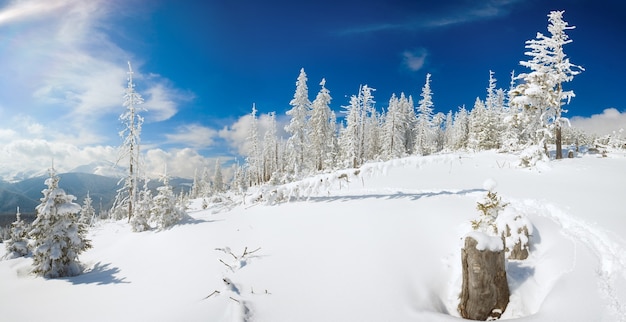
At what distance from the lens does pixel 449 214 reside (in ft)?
33.3

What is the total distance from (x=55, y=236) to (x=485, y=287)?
579 inches

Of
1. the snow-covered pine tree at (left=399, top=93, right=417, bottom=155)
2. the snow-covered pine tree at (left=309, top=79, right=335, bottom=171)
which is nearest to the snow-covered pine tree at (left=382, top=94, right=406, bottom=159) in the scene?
the snow-covered pine tree at (left=399, top=93, right=417, bottom=155)

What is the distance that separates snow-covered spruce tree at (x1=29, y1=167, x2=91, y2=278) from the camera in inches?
438

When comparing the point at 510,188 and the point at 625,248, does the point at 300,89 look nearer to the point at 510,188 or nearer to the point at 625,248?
the point at 510,188

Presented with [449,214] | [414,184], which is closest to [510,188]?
[414,184]

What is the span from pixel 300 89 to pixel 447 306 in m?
39.0

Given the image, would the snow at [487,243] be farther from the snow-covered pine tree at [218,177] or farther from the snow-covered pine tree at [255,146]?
the snow-covered pine tree at [218,177]

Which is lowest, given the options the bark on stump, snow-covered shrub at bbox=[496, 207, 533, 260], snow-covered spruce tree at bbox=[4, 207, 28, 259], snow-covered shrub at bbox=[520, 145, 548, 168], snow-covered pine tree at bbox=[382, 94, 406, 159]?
snow-covered spruce tree at bbox=[4, 207, 28, 259]

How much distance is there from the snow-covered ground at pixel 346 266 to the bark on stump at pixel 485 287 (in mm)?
279

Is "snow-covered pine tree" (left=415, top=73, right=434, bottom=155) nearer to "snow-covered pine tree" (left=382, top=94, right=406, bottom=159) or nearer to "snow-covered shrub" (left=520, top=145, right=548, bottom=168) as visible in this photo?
"snow-covered pine tree" (left=382, top=94, right=406, bottom=159)

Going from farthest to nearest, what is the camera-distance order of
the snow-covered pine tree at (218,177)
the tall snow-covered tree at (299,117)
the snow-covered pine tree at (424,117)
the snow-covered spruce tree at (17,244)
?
the snow-covered pine tree at (218,177), the snow-covered pine tree at (424,117), the tall snow-covered tree at (299,117), the snow-covered spruce tree at (17,244)

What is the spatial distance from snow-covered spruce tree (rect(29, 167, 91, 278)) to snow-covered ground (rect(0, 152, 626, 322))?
645 millimetres

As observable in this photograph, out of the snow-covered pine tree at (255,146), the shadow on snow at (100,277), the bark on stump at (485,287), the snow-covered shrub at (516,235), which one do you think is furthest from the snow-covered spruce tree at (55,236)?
the snow-covered pine tree at (255,146)

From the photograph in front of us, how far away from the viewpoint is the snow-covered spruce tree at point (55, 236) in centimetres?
1112
